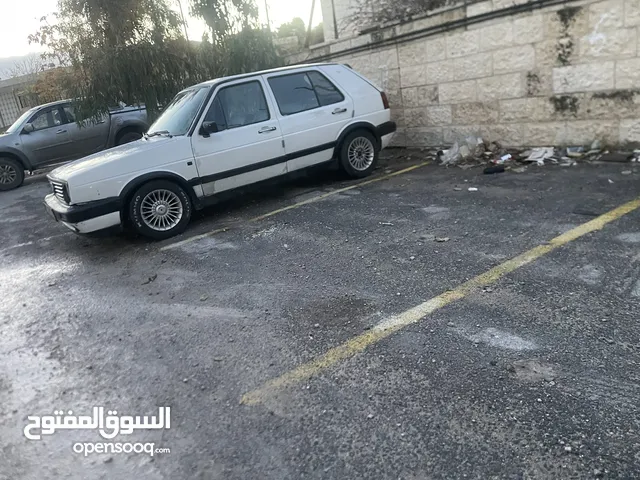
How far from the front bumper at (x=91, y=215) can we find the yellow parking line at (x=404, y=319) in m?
3.65

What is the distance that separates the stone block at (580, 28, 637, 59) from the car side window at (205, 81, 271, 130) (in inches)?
175

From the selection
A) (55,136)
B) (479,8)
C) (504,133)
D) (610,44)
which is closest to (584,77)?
(610,44)

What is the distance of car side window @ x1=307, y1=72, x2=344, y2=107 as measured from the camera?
7496 millimetres

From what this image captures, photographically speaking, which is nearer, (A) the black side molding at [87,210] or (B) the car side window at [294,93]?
(A) the black side molding at [87,210]

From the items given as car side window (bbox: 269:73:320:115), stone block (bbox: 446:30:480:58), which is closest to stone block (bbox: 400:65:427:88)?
stone block (bbox: 446:30:480:58)

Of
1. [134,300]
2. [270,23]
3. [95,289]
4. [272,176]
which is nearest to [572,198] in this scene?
[272,176]

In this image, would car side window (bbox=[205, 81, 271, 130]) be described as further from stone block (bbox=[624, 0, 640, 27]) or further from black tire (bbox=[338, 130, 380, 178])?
stone block (bbox=[624, 0, 640, 27])

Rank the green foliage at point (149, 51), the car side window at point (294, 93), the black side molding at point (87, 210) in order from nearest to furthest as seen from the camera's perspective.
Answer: the black side molding at point (87, 210) < the car side window at point (294, 93) < the green foliage at point (149, 51)

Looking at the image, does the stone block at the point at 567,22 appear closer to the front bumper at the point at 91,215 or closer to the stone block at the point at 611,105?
the stone block at the point at 611,105

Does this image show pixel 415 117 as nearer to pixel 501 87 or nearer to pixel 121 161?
pixel 501 87

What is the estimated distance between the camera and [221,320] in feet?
13.2

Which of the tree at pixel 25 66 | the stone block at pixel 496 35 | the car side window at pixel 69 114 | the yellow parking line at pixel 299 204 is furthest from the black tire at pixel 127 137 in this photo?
the tree at pixel 25 66

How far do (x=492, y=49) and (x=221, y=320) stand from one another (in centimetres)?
638

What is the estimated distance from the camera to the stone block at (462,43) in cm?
820
